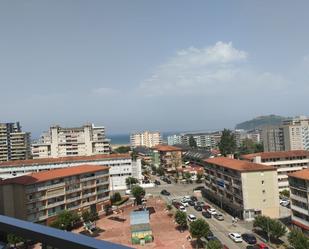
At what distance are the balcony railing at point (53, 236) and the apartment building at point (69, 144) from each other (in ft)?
223

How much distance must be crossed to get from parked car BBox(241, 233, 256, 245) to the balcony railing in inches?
1064

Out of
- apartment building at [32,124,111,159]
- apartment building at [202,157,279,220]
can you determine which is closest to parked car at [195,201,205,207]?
apartment building at [202,157,279,220]

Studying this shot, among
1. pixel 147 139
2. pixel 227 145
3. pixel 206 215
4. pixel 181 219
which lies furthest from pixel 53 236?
pixel 147 139

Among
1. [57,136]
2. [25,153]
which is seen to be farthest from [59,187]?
[25,153]

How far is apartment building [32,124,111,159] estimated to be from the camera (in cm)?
6962

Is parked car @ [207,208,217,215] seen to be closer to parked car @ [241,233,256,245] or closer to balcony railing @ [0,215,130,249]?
parked car @ [241,233,256,245]

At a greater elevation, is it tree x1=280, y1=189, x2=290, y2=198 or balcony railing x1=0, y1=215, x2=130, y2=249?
balcony railing x1=0, y1=215, x2=130, y2=249

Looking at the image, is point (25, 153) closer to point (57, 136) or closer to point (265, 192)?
point (57, 136)

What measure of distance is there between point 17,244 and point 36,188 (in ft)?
102

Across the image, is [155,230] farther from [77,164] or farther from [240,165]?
[77,164]

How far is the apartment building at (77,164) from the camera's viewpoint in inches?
1987

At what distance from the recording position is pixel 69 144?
69.9 metres

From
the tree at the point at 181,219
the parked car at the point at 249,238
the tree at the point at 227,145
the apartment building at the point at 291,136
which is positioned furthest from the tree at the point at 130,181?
the apartment building at the point at 291,136

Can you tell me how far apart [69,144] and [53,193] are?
37266 mm
